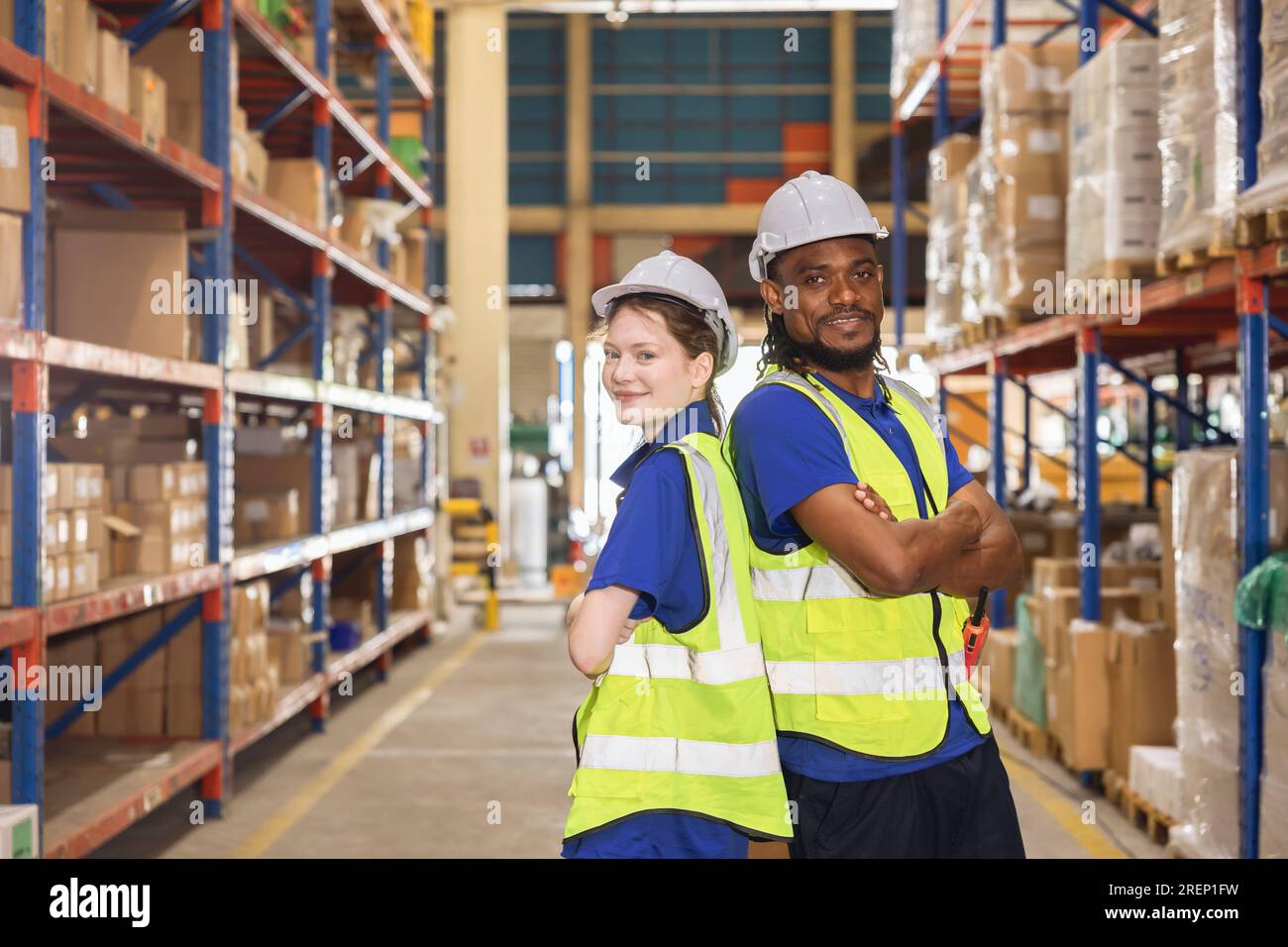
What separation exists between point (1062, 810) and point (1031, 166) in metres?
3.50

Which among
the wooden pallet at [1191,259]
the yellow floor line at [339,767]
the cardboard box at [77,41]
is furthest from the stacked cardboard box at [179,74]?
the wooden pallet at [1191,259]

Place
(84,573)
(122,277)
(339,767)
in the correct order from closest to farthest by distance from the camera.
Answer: (84,573) → (122,277) → (339,767)

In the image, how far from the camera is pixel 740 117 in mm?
20891

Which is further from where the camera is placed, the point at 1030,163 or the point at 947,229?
the point at 947,229

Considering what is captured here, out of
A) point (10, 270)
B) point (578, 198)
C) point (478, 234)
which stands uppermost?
point (578, 198)

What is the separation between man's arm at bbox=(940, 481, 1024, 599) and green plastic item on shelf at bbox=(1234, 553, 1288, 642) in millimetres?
2177

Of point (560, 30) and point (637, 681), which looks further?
point (560, 30)

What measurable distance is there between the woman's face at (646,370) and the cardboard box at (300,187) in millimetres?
5704

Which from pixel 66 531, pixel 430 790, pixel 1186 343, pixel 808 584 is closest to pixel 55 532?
pixel 66 531

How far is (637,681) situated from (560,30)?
20511mm

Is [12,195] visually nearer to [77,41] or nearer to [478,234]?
[77,41]

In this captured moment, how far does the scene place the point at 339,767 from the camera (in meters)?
6.98
